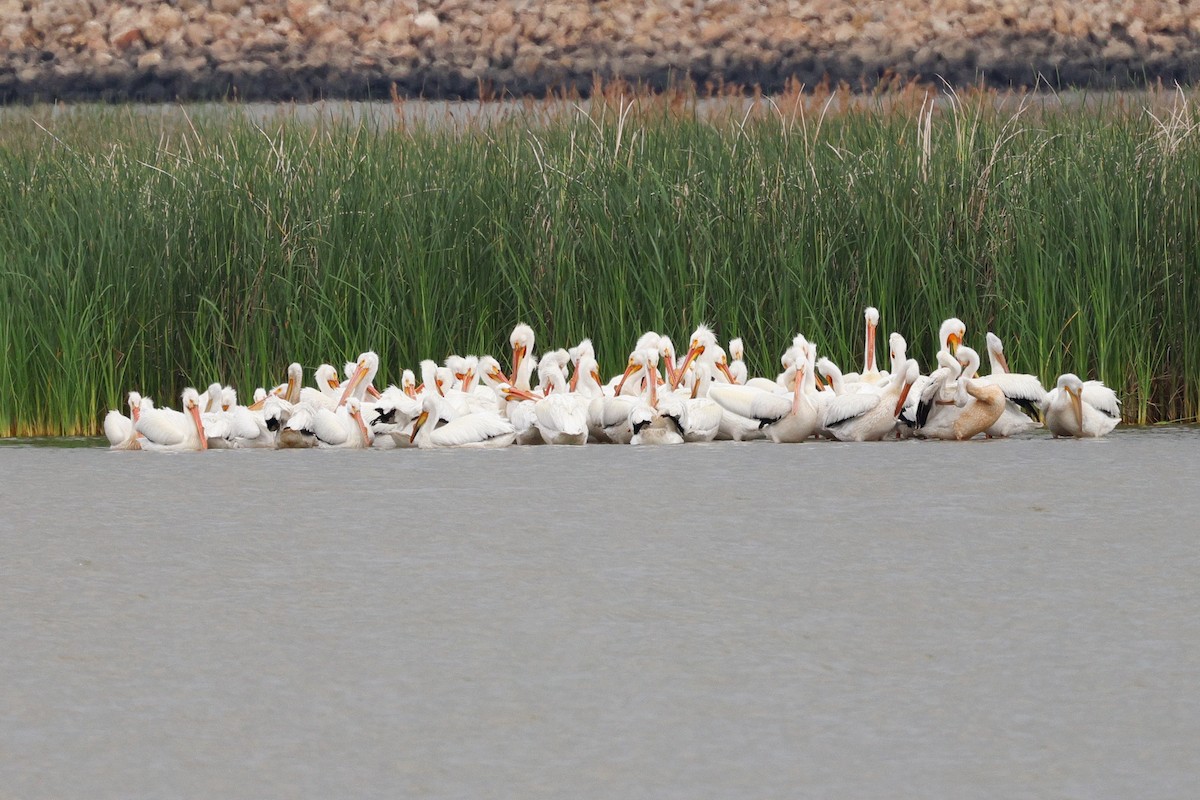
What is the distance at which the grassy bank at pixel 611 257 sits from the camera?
984 centimetres

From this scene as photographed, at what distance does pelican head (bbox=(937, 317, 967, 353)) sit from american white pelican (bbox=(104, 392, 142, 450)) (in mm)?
3761

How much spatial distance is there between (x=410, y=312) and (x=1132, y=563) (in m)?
5.49

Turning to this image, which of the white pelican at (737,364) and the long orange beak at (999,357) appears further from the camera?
the white pelican at (737,364)

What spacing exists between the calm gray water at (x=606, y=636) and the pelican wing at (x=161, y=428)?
1.38 m

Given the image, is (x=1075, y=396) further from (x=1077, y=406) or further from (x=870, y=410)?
(x=870, y=410)

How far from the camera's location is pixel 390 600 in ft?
16.5

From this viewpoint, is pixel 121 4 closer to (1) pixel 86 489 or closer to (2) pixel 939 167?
(2) pixel 939 167

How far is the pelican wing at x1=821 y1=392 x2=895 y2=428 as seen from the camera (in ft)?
28.6

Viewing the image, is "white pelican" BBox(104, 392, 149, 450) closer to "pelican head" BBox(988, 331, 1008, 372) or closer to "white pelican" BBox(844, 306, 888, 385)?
"white pelican" BBox(844, 306, 888, 385)

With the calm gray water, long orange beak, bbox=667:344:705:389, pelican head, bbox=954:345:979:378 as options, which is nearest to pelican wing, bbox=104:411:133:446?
the calm gray water

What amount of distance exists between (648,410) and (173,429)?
214cm

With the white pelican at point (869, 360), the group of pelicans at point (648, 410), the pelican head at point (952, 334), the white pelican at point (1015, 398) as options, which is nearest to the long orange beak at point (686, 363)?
the group of pelicans at point (648, 410)

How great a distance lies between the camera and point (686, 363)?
30.7ft

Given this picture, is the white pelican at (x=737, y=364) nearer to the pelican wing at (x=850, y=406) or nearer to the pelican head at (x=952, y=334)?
the pelican wing at (x=850, y=406)
